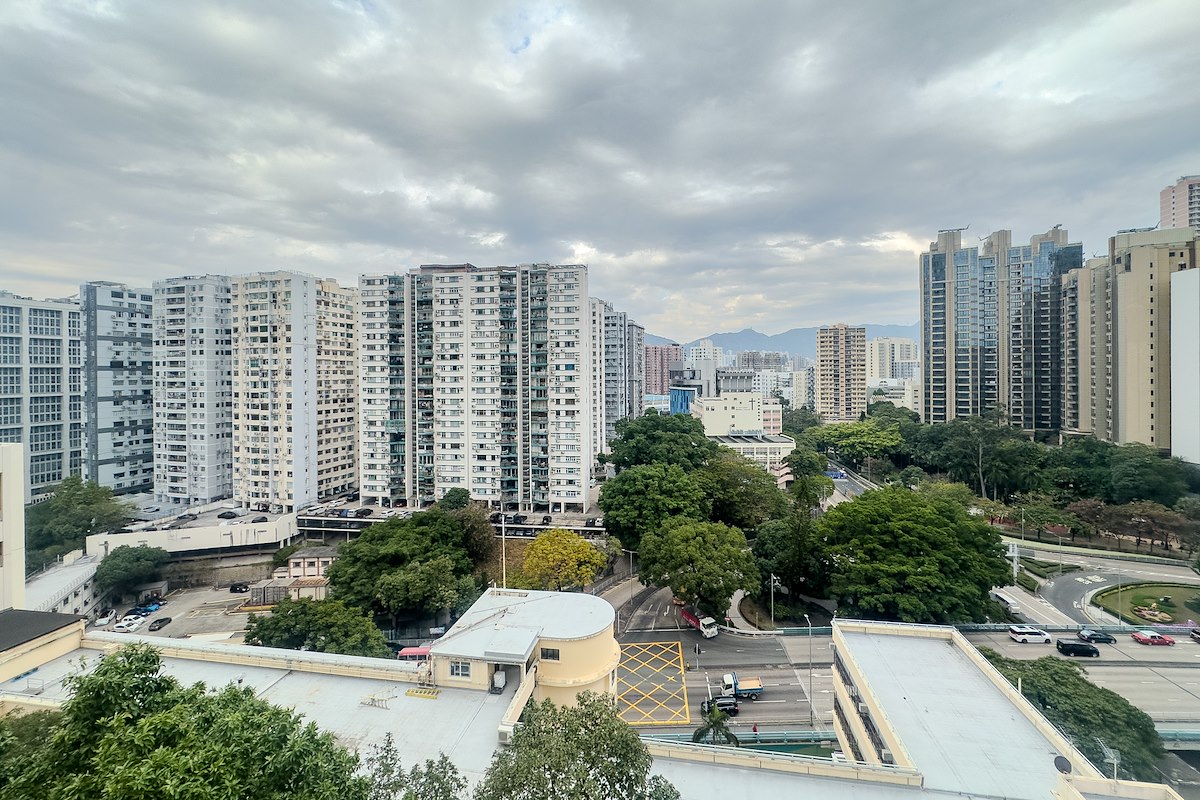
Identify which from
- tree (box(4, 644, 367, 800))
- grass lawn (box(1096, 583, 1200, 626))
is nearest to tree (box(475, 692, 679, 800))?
tree (box(4, 644, 367, 800))

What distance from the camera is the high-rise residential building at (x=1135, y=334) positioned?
38.0m

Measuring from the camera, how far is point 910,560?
21141 mm

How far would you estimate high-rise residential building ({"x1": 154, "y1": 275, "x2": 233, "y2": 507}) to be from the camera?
129 ft

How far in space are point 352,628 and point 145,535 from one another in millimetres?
21814

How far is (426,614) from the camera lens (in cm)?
2358

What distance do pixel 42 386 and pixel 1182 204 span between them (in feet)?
341

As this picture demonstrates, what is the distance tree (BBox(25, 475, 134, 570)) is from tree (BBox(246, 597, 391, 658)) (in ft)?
72.6

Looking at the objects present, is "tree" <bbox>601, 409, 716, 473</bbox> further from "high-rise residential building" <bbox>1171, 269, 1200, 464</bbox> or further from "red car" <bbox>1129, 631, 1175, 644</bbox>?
"high-rise residential building" <bbox>1171, 269, 1200, 464</bbox>

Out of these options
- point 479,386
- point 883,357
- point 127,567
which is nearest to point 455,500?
point 479,386

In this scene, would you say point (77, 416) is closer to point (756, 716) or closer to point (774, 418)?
point (756, 716)

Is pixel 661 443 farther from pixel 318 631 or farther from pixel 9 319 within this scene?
pixel 9 319

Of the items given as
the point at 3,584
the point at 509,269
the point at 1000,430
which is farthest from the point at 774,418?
the point at 3,584

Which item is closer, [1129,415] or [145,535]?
[145,535]

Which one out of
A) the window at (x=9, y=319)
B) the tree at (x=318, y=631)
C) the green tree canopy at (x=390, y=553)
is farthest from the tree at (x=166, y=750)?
the window at (x=9, y=319)
